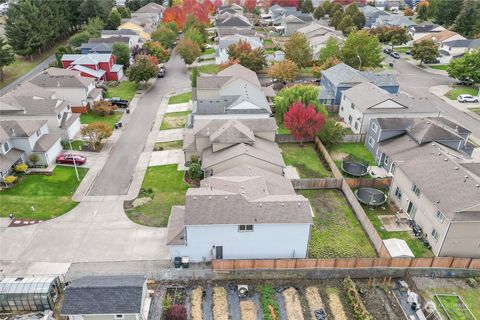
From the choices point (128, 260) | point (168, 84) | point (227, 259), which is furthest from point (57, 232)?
point (168, 84)

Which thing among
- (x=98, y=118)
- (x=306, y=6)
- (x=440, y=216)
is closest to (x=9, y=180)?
(x=98, y=118)

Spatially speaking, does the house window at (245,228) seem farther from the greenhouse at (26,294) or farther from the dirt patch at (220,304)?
the greenhouse at (26,294)

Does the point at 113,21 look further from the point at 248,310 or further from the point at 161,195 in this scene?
the point at 248,310

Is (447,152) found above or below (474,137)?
above

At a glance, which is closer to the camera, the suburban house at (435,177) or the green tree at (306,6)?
the suburban house at (435,177)

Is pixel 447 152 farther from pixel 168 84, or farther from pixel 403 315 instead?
pixel 168 84

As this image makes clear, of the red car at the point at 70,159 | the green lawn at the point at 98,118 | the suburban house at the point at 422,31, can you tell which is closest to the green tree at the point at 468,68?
the suburban house at the point at 422,31
